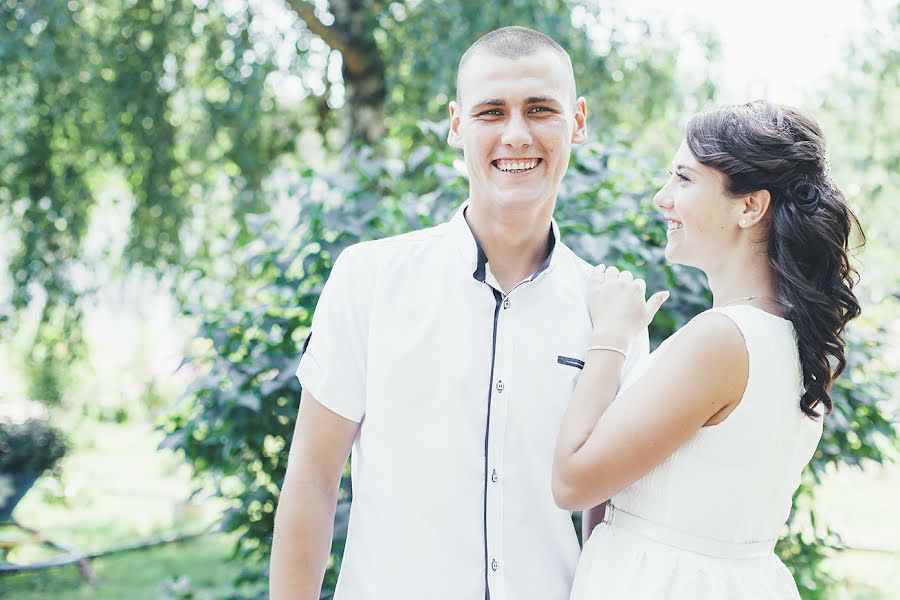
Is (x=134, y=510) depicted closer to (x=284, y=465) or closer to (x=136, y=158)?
(x=136, y=158)

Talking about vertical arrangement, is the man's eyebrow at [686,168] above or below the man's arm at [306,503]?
above

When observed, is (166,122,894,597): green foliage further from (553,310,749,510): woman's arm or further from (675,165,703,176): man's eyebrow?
(553,310,749,510): woman's arm

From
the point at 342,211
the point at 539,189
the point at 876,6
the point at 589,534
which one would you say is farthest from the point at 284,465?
the point at 876,6

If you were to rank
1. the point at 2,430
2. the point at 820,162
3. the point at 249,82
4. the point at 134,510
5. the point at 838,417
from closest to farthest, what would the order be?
the point at 820,162 → the point at 838,417 → the point at 249,82 → the point at 2,430 → the point at 134,510

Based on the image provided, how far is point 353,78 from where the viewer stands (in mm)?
6023

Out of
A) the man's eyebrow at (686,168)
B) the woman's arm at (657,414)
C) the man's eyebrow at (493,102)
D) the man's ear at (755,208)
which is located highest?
the man's eyebrow at (493,102)

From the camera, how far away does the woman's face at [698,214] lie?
183 centimetres

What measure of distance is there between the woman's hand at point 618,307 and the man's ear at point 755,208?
220 mm

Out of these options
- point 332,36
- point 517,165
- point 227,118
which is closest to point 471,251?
point 517,165

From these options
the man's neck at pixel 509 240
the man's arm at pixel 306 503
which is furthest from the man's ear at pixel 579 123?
the man's arm at pixel 306 503

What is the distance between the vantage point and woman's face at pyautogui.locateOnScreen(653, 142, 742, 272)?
1.83 meters

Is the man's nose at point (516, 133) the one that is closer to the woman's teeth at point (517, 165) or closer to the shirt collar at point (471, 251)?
the woman's teeth at point (517, 165)

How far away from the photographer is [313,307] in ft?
9.55

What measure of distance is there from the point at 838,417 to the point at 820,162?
1265 mm
